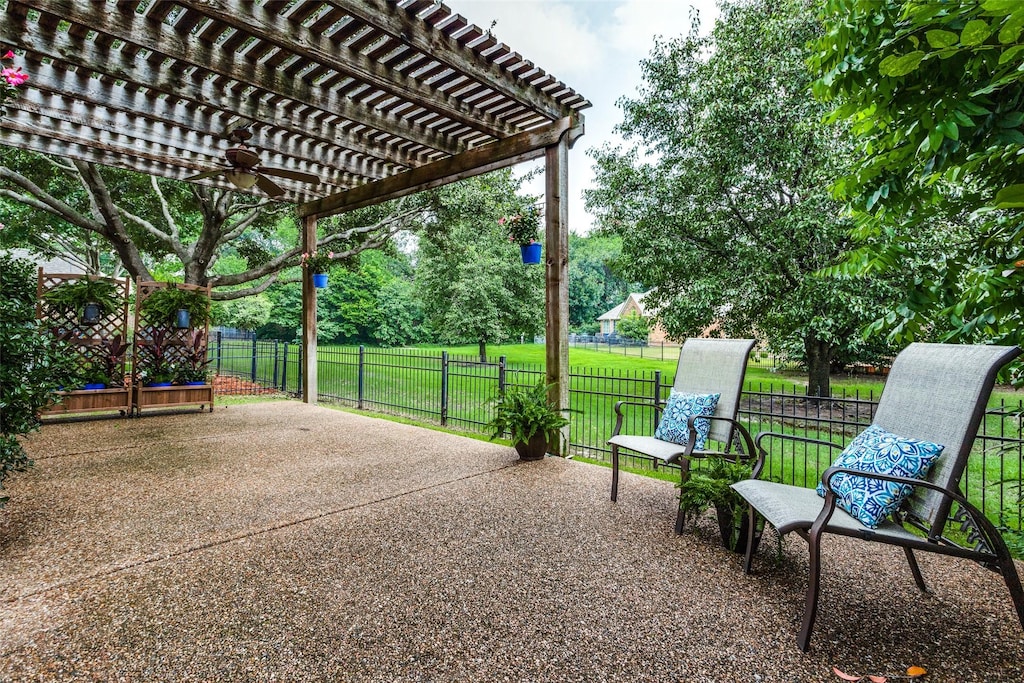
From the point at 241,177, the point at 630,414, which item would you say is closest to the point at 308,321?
the point at 241,177

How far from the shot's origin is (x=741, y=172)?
8203 mm

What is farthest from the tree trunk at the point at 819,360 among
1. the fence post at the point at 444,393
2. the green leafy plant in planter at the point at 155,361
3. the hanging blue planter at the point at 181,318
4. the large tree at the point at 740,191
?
the green leafy plant in planter at the point at 155,361

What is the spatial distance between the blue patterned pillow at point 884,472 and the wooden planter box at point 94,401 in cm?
738

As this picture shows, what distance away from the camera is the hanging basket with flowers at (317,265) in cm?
698

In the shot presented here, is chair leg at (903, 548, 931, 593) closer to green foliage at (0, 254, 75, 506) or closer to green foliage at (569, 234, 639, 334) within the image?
green foliage at (0, 254, 75, 506)

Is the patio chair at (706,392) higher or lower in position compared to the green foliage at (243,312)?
lower

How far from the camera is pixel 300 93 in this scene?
407 cm

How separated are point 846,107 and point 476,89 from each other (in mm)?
2886

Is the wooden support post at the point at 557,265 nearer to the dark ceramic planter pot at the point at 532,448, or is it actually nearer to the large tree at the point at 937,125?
the dark ceramic planter pot at the point at 532,448

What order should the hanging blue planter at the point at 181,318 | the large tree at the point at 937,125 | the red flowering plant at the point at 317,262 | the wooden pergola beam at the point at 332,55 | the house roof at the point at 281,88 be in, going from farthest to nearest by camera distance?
the red flowering plant at the point at 317,262 → the hanging blue planter at the point at 181,318 → the house roof at the point at 281,88 → the wooden pergola beam at the point at 332,55 → the large tree at the point at 937,125

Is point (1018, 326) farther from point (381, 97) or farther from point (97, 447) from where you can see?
point (97, 447)

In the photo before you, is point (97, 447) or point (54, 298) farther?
point (54, 298)

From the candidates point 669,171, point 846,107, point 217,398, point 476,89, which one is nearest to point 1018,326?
point 846,107

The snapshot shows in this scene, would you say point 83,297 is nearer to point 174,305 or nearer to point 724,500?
point 174,305
